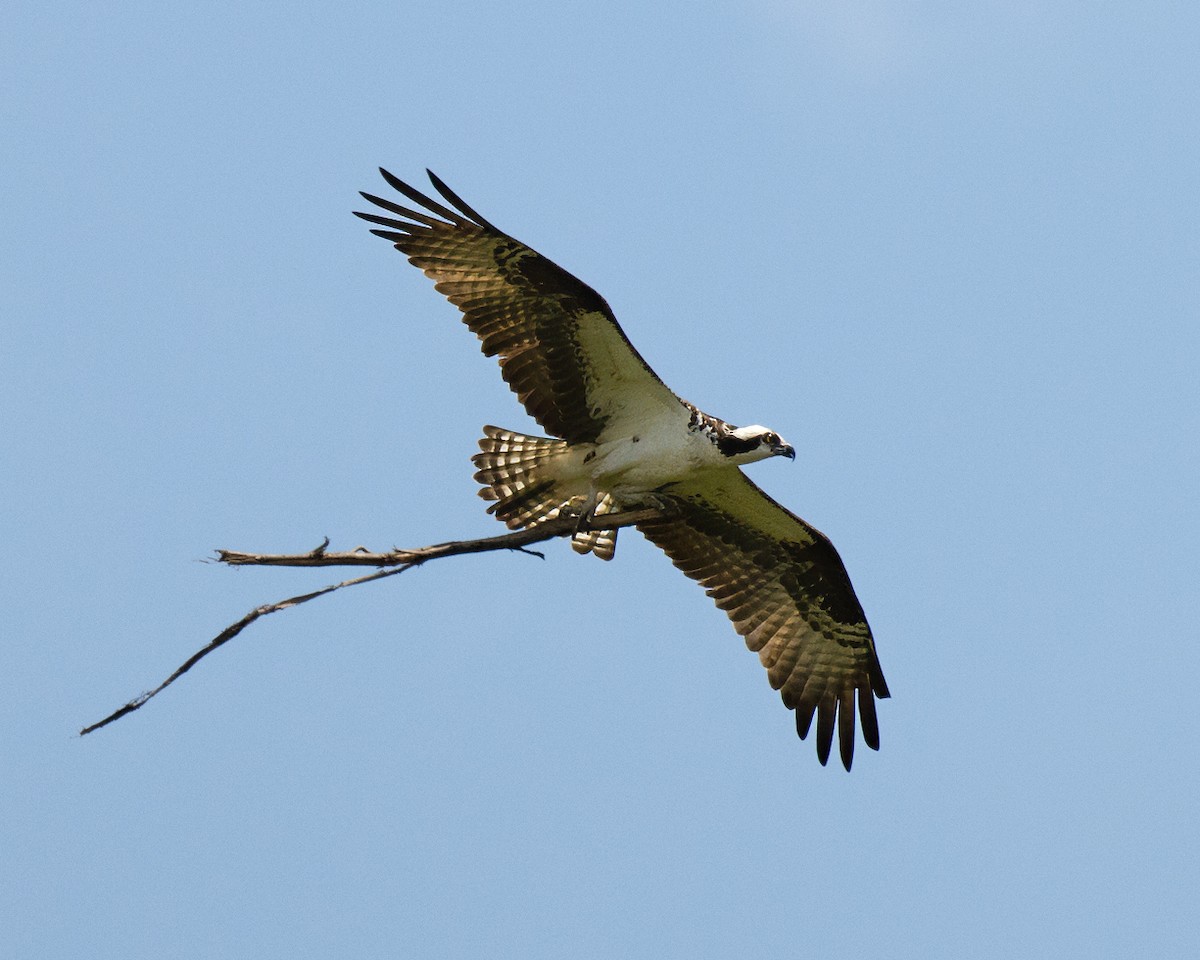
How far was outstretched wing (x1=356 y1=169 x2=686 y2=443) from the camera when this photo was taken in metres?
9.77

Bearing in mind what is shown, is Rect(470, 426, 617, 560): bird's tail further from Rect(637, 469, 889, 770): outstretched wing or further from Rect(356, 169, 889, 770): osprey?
Rect(637, 469, 889, 770): outstretched wing

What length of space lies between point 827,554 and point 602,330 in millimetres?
2662

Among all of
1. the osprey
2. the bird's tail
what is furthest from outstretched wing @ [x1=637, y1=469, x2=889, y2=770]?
the bird's tail

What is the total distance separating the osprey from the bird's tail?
0.4 inches

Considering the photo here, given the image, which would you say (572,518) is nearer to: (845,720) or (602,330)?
(602,330)

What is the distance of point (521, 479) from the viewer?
10.7 m

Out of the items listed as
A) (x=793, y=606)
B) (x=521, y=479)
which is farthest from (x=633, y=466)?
(x=793, y=606)

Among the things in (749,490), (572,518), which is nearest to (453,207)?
(572,518)

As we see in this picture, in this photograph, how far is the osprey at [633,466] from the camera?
988cm

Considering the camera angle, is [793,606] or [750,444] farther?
[793,606]

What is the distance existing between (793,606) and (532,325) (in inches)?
123

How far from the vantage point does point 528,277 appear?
32.1 feet

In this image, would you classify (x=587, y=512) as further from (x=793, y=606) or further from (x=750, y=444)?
(x=793, y=606)

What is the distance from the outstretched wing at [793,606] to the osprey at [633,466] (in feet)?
0.04
